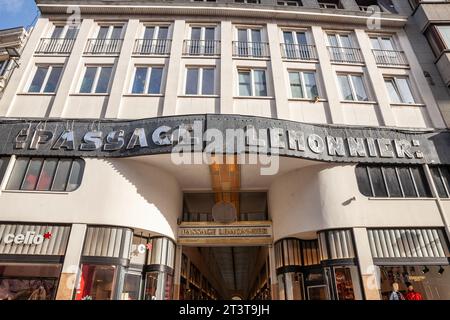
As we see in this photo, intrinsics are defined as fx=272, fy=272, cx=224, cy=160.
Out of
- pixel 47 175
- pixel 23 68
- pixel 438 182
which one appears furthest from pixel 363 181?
pixel 23 68

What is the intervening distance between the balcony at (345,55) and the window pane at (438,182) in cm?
636

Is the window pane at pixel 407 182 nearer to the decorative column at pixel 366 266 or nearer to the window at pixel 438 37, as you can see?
the decorative column at pixel 366 266

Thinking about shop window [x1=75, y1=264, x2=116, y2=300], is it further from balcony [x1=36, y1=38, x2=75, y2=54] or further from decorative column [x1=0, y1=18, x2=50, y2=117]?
balcony [x1=36, y1=38, x2=75, y2=54]

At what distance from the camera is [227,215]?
40.7 feet

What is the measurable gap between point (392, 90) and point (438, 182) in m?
5.07

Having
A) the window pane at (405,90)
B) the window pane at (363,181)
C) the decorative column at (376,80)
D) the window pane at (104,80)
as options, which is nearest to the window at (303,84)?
the decorative column at (376,80)

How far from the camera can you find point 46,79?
42.6 feet

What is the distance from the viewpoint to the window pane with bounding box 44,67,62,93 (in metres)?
12.7

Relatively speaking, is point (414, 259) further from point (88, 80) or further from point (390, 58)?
point (88, 80)

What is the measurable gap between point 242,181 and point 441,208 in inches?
311

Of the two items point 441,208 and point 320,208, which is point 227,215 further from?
point 441,208

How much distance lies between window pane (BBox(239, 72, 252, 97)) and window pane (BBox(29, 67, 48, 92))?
370 inches

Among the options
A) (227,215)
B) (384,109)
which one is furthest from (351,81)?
(227,215)

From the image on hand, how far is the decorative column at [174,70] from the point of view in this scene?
1202 cm
